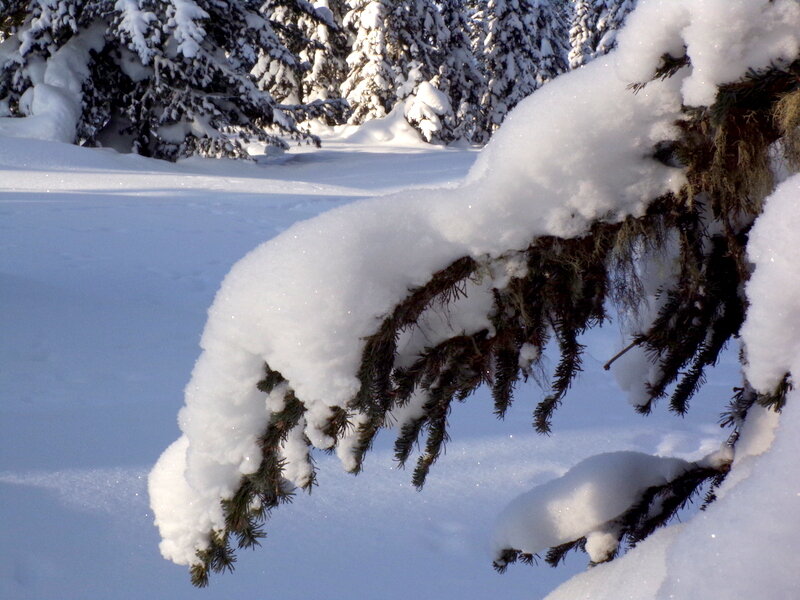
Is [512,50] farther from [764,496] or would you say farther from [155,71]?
[764,496]

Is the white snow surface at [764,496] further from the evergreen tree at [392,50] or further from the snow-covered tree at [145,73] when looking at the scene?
the evergreen tree at [392,50]

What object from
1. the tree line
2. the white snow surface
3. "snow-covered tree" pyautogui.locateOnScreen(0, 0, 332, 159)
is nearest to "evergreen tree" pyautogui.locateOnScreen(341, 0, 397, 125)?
the tree line

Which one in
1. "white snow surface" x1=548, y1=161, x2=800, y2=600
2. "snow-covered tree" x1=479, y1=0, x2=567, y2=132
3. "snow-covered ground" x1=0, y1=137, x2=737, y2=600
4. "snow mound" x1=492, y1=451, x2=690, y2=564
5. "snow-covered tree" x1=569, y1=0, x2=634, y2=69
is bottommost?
"snow-covered ground" x1=0, y1=137, x2=737, y2=600

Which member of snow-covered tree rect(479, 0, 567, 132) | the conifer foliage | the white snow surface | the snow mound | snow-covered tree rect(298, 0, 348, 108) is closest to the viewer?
the white snow surface

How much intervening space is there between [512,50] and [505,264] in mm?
27199

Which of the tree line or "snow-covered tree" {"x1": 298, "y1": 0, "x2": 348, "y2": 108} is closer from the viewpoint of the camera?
the tree line

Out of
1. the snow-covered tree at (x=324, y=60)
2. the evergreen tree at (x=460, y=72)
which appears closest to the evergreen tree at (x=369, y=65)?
the snow-covered tree at (x=324, y=60)

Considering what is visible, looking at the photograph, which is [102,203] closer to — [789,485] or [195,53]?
[195,53]

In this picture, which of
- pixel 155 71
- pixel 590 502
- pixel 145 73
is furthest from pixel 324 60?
pixel 590 502

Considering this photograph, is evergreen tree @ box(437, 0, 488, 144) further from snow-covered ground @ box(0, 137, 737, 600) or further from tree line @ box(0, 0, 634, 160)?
snow-covered ground @ box(0, 137, 737, 600)

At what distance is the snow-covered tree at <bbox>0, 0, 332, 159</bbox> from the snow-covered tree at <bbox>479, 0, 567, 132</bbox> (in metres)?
12.9

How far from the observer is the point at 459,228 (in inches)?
47.3

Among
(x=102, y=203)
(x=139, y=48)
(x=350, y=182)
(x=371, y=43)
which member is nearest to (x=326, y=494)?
(x=102, y=203)

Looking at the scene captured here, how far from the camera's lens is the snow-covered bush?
1098 millimetres
